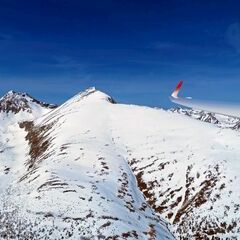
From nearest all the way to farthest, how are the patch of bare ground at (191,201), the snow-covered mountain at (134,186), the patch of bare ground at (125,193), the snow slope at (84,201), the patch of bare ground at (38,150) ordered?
the snow slope at (84,201)
the snow-covered mountain at (134,186)
the patch of bare ground at (191,201)
the patch of bare ground at (125,193)
the patch of bare ground at (38,150)

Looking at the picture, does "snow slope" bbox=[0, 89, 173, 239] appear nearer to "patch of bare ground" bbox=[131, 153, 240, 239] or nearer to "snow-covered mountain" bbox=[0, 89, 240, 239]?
"snow-covered mountain" bbox=[0, 89, 240, 239]

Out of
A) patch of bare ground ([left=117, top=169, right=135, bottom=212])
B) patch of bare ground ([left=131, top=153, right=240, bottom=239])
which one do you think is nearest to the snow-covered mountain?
patch of bare ground ([left=117, top=169, right=135, bottom=212])

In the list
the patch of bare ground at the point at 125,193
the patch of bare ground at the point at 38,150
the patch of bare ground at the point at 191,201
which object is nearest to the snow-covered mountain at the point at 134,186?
the patch of bare ground at the point at 125,193

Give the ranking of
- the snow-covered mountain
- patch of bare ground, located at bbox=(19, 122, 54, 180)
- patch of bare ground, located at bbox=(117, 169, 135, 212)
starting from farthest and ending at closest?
1. patch of bare ground, located at bbox=(19, 122, 54, 180)
2. patch of bare ground, located at bbox=(117, 169, 135, 212)
3. the snow-covered mountain

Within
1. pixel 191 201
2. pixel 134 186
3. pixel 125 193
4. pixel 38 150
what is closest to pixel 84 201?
pixel 125 193

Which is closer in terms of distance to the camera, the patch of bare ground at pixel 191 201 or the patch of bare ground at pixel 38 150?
the patch of bare ground at pixel 191 201

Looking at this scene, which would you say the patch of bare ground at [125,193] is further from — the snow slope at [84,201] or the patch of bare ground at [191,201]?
the patch of bare ground at [191,201]

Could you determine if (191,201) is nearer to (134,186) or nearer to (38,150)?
(134,186)

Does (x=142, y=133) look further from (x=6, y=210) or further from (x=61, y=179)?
(x=6, y=210)

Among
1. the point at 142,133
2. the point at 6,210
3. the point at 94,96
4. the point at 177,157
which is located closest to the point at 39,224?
the point at 6,210
